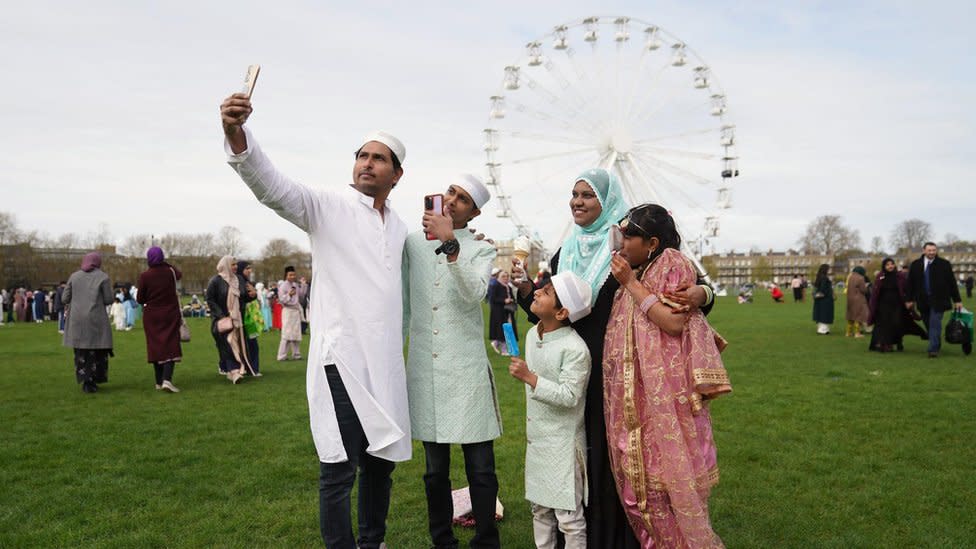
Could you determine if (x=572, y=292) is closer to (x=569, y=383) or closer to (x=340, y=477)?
(x=569, y=383)

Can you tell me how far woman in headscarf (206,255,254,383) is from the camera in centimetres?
1120

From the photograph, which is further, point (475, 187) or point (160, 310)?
point (160, 310)

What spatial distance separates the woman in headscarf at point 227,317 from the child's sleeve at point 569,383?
8.80 metres

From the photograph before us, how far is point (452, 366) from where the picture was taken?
373 cm

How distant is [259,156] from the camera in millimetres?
2904

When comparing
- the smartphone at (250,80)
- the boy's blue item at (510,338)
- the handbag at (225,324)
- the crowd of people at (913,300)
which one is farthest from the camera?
the crowd of people at (913,300)

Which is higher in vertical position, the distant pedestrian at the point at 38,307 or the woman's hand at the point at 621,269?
the woman's hand at the point at 621,269

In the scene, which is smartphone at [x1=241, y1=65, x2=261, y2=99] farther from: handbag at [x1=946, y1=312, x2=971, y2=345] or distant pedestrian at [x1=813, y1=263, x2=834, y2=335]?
distant pedestrian at [x1=813, y1=263, x2=834, y2=335]

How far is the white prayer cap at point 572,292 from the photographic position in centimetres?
346

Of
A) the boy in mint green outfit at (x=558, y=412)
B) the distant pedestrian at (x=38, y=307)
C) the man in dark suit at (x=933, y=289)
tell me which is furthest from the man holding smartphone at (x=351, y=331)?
the distant pedestrian at (x=38, y=307)

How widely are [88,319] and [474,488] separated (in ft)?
28.3

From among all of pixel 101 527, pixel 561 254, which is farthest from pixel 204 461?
pixel 561 254

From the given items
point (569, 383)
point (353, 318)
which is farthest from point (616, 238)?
point (353, 318)

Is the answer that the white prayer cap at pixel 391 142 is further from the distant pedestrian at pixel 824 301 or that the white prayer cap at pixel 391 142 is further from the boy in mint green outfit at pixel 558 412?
the distant pedestrian at pixel 824 301
